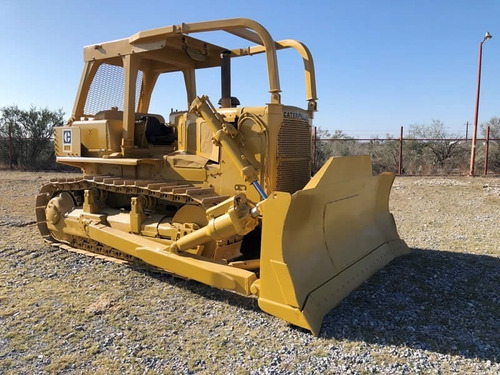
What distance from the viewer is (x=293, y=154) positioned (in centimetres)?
542

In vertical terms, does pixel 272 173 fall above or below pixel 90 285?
above

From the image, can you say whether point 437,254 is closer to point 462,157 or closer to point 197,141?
point 197,141

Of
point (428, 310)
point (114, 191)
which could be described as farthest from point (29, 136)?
point (428, 310)

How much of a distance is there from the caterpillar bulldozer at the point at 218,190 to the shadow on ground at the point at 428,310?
0.72 ft

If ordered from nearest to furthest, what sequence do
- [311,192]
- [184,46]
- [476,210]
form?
[311,192]
[184,46]
[476,210]

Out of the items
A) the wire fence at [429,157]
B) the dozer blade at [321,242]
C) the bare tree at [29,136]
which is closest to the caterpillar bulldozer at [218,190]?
the dozer blade at [321,242]

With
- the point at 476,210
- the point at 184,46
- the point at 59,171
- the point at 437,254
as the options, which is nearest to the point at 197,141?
the point at 184,46

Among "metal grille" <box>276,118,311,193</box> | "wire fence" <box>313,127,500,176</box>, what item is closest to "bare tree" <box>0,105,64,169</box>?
"wire fence" <box>313,127,500,176</box>

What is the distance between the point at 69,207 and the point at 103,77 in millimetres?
2172

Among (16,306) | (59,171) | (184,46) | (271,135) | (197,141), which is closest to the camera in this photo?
(16,306)

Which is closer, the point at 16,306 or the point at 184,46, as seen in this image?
the point at 16,306

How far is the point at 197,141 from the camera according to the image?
557 centimetres

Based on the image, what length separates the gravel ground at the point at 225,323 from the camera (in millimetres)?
3334

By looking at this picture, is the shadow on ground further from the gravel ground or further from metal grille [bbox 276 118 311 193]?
metal grille [bbox 276 118 311 193]
